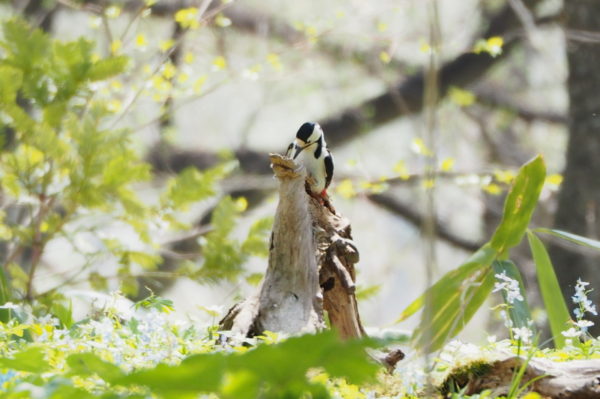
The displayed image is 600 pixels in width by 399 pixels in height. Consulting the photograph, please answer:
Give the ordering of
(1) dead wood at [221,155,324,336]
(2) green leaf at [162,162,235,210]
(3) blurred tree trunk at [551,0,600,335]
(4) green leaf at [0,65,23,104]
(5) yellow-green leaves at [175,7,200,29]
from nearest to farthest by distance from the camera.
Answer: (1) dead wood at [221,155,324,336] < (4) green leaf at [0,65,23,104] < (2) green leaf at [162,162,235,210] < (5) yellow-green leaves at [175,7,200,29] < (3) blurred tree trunk at [551,0,600,335]

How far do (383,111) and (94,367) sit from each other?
16.1ft

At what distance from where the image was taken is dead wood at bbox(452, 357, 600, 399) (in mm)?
1245

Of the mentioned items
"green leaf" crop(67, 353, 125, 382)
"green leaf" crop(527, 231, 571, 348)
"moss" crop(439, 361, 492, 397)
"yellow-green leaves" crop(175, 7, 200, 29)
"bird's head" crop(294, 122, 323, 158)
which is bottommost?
"moss" crop(439, 361, 492, 397)

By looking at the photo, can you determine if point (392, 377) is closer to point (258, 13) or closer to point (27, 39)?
point (27, 39)

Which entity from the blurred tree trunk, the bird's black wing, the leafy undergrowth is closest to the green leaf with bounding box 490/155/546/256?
the leafy undergrowth

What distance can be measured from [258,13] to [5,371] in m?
4.54

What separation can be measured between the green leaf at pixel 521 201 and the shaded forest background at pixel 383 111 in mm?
2485

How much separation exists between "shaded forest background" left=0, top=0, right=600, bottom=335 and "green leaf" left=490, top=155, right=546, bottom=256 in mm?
2485

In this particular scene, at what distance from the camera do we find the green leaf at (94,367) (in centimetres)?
90

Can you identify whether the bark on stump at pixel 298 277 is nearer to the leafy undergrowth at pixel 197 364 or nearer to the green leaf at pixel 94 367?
the leafy undergrowth at pixel 197 364

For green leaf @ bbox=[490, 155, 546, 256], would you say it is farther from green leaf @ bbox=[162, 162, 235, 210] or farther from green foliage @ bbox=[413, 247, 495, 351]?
green leaf @ bbox=[162, 162, 235, 210]

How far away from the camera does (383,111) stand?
5.68 m

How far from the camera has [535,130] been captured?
6.26 m

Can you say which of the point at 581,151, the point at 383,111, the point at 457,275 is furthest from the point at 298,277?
the point at 383,111
